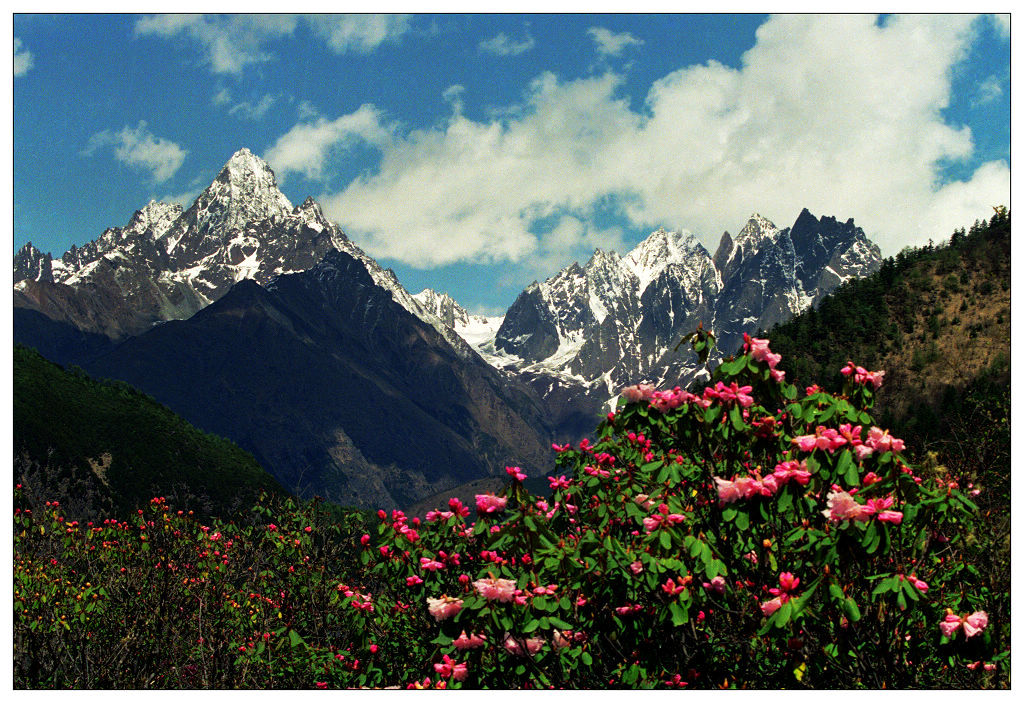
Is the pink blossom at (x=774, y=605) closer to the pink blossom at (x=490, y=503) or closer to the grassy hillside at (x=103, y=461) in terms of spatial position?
the pink blossom at (x=490, y=503)

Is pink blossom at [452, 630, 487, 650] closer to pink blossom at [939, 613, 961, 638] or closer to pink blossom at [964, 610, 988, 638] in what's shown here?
pink blossom at [939, 613, 961, 638]

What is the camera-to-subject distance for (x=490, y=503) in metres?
12.1

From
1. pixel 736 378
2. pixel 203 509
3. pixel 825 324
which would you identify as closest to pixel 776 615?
pixel 736 378

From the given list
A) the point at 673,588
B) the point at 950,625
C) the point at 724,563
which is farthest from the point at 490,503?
the point at 950,625

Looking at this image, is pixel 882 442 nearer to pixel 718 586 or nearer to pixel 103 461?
pixel 718 586

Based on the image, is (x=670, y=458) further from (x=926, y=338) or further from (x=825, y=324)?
(x=825, y=324)

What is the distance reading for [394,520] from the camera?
13531 millimetres

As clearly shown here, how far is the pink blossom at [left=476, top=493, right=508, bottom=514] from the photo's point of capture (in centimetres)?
1202

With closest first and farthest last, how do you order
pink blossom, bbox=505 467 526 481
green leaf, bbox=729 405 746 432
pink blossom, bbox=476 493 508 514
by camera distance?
green leaf, bbox=729 405 746 432 → pink blossom, bbox=505 467 526 481 → pink blossom, bbox=476 493 508 514

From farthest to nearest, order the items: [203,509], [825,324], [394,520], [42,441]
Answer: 1. [825,324]
2. [42,441]
3. [203,509]
4. [394,520]

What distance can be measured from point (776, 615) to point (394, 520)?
6.31 m

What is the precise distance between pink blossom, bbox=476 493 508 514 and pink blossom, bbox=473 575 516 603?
1.82m

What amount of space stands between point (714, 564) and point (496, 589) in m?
2.48

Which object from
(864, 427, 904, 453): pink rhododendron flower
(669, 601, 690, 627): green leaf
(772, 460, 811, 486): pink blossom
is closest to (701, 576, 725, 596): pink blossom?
(669, 601, 690, 627): green leaf
